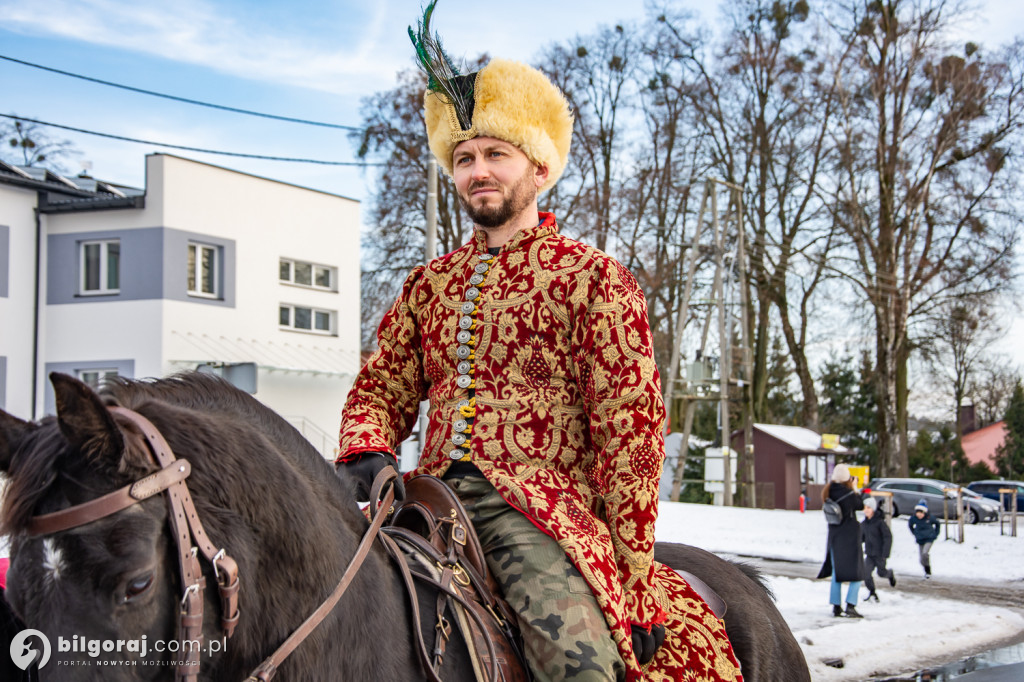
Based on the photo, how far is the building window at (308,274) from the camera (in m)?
25.8

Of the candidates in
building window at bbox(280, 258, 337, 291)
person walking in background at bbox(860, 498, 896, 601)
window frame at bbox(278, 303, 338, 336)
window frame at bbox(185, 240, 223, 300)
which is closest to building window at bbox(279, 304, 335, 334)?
window frame at bbox(278, 303, 338, 336)

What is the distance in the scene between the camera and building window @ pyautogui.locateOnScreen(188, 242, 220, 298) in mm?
23391

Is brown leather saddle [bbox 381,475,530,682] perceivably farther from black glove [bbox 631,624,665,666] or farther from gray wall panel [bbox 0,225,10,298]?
gray wall panel [bbox 0,225,10,298]

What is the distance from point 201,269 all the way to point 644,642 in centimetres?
2261

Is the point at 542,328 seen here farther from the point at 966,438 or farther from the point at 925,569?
the point at 966,438

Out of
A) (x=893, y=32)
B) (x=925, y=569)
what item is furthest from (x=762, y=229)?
(x=925, y=569)

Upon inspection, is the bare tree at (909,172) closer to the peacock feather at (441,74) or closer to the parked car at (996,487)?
the parked car at (996,487)

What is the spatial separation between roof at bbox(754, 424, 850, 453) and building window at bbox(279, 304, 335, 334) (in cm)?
1522

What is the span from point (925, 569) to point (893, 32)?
20.0m

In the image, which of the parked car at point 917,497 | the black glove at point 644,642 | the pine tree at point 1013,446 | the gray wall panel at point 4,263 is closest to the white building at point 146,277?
the gray wall panel at point 4,263

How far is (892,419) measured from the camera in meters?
30.6

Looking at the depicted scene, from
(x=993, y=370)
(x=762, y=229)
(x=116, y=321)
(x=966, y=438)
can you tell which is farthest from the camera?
(x=966, y=438)

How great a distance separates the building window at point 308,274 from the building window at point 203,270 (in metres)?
2.06

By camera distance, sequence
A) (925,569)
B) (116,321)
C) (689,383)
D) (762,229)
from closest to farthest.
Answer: (925,569) → (116,321) → (689,383) → (762,229)
